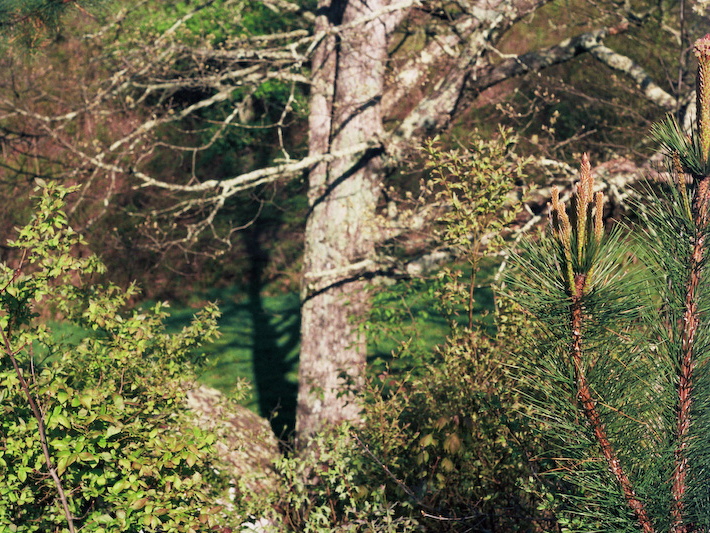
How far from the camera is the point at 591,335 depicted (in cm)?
207

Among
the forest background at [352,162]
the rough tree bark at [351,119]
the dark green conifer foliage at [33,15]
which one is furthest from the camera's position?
the rough tree bark at [351,119]

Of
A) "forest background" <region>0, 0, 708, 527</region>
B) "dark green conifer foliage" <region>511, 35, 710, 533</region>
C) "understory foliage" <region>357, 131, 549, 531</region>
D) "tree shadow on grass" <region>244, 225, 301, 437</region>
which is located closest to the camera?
"dark green conifer foliage" <region>511, 35, 710, 533</region>

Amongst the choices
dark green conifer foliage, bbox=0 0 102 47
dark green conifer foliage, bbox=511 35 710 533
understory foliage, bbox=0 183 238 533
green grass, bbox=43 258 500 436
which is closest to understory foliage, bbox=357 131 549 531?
understory foliage, bbox=0 183 238 533

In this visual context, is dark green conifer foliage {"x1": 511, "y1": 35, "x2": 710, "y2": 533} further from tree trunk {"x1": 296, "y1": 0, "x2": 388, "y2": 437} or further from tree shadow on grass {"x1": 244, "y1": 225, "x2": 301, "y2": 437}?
tree shadow on grass {"x1": 244, "y1": 225, "x2": 301, "y2": 437}

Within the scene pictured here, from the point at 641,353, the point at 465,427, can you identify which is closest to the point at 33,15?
the point at 465,427

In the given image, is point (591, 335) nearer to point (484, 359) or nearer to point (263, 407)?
point (484, 359)

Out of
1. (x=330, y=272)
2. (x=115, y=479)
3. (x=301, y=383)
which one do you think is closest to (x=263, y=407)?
(x=301, y=383)

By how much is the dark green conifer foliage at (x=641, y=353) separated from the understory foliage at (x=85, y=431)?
5.52 ft

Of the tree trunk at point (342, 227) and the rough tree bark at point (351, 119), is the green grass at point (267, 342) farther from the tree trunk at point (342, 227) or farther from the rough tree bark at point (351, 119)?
the rough tree bark at point (351, 119)

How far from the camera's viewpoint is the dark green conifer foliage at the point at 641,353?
2.03 m

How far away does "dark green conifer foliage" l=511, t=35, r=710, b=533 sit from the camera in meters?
2.03

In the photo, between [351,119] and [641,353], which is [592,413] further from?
[351,119]

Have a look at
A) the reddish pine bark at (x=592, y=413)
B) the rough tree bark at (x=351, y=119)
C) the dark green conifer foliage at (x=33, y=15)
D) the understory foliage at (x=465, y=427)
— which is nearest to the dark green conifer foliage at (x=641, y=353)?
the reddish pine bark at (x=592, y=413)

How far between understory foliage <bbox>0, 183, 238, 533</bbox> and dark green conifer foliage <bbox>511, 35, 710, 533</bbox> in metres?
1.68
